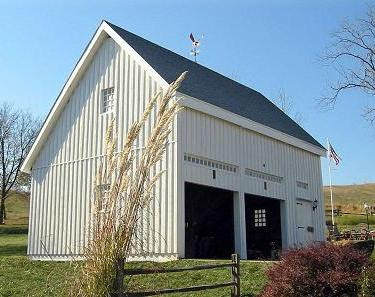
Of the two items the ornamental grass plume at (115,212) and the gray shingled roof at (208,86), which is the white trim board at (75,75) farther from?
the ornamental grass plume at (115,212)

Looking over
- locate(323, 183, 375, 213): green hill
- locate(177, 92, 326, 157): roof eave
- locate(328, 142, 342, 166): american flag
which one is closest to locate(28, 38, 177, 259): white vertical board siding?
locate(177, 92, 326, 157): roof eave

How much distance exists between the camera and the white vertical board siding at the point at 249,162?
52.1 ft

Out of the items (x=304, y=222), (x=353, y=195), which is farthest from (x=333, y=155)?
(x=353, y=195)

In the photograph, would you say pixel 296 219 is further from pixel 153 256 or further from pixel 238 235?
pixel 153 256

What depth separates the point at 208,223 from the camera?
22219mm

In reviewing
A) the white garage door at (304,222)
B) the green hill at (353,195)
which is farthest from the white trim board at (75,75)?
the green hill at (353,195)

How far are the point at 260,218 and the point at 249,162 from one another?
494cm

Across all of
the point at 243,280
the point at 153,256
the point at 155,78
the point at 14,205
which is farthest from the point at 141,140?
the point at 14,205

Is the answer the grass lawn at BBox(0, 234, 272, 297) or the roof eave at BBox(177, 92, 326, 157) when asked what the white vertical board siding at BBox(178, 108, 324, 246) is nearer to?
the roof eave at BBox(177, 92, 326, 157)

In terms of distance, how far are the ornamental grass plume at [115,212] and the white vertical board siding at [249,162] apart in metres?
8.22

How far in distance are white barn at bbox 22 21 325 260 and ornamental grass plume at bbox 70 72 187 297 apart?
7739 mm

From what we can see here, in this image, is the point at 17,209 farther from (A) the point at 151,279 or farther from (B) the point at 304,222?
(A) the point at 151,279

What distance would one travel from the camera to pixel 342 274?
8.40m

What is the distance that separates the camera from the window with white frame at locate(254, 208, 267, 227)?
22391mm
